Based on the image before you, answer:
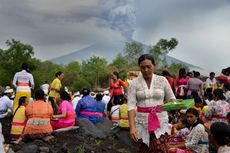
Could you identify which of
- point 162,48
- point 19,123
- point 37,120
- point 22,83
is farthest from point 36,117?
point 162,48

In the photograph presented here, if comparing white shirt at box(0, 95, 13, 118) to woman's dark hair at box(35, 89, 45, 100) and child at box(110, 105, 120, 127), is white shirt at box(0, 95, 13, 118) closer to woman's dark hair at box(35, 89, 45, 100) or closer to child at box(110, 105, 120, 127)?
woman's dark hair at box(35, 89, 45, 100)

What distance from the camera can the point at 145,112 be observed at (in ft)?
15.6

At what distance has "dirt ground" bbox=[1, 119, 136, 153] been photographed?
8164mm

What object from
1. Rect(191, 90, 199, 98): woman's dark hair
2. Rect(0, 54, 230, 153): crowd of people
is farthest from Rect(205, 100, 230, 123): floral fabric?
Answer: Rect(191, 90, 199, 98): woman's dark hair

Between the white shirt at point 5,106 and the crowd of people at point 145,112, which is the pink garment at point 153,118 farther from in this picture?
the white shirt at point 5,106

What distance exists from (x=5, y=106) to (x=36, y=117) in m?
2.97

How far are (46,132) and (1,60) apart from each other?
159ft

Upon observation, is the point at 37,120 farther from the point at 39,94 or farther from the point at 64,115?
the point at 64,115

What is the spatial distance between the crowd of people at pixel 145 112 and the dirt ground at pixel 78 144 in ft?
0.76

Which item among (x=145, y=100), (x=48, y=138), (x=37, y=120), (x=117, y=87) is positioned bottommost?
(x=48, y=138)

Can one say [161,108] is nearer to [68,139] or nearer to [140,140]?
[140,140]

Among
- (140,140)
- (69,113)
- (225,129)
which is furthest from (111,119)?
(225,129)

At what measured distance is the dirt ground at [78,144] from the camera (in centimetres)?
816

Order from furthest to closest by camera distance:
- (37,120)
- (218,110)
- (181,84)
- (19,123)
Answer: (181,84) < (19,123) < (37,120) < (218,110)
